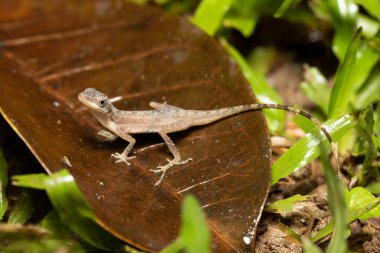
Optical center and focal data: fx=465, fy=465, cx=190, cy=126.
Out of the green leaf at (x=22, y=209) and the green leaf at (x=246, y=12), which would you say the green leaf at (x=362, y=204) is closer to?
the green leaf at (x=246, y=12)

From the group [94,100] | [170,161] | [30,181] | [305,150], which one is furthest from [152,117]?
[30,181]

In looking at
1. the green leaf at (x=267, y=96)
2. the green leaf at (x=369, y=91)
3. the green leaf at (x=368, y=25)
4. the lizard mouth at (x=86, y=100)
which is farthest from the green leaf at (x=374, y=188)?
the lizard mouth at (x=86, y=100)

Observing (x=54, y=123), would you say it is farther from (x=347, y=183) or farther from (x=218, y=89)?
(x=347, y=183)

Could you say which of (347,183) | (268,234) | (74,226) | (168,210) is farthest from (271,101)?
(74,226)

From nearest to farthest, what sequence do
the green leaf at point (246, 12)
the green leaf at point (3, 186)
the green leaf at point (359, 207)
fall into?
1. the green leaf at point (359, 207)
2. the green leaf at point (3, 186)
3. the green leaf at point (246, 12)

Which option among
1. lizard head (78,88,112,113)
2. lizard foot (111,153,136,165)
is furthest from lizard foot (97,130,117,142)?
lizard foot (111,153,136,165)
